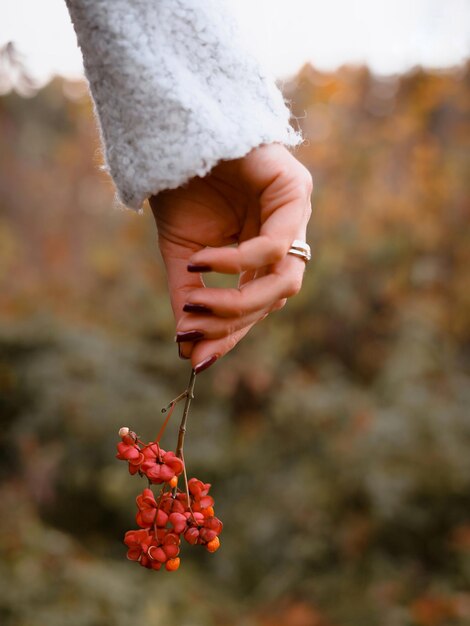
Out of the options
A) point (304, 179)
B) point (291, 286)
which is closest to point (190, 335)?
point (291, 286)

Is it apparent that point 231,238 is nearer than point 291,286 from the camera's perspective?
No

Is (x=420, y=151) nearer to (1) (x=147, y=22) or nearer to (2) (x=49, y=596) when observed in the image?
(2) (x=49, y=596)

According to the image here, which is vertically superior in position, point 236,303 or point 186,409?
point 236,303

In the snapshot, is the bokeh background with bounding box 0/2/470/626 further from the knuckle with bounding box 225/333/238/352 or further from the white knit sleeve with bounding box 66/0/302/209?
the knuckle with bounding box 225/333/238/352

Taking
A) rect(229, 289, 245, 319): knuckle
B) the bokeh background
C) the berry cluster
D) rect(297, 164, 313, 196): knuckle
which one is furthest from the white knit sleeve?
the bokeh background

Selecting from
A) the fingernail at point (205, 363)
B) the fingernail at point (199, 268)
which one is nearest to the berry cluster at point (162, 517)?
the fingernail at point (205, 363)

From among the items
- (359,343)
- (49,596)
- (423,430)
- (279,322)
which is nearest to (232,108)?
(49,596)

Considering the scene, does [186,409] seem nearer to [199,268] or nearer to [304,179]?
[199,268]
